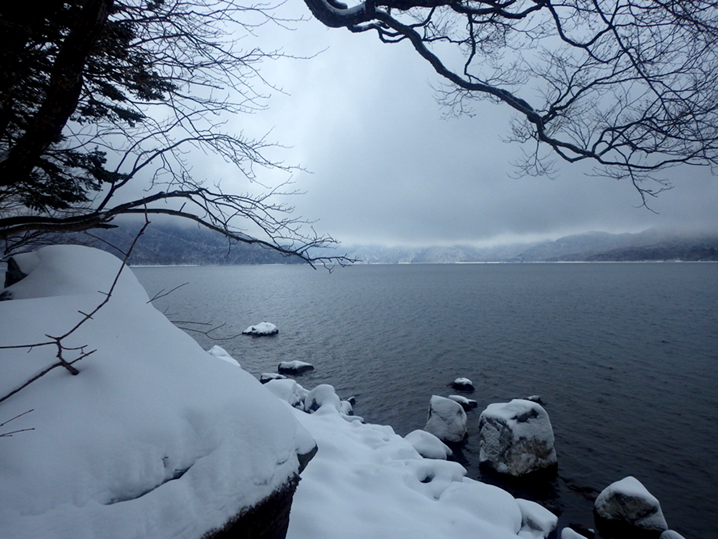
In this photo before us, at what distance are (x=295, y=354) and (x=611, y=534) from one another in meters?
20.1

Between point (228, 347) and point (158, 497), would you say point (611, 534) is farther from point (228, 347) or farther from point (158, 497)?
point (228, 347)

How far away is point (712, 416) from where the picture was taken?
48.5 feet

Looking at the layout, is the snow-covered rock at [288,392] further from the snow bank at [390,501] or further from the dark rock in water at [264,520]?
the dark rock in water at [264,520]

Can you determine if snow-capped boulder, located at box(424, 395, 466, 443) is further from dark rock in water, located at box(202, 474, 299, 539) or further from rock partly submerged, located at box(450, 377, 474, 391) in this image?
dark rock in water, located at box(202, 474, 299, 539)

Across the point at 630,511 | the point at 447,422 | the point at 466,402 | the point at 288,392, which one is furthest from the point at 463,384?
the point at 288,392

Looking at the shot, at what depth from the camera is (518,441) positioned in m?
10.5

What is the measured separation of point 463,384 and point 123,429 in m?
17.8

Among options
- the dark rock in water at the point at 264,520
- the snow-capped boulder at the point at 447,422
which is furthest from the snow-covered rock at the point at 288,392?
the dark rock in water at the point at 264,520

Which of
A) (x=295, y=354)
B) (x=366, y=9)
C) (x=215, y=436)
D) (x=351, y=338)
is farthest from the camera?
(x=351, y=338)

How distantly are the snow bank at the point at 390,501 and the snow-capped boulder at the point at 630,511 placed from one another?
9.86 ft

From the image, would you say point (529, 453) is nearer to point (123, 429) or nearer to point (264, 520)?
point (264, 520)

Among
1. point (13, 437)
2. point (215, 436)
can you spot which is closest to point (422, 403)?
point (215, 436)

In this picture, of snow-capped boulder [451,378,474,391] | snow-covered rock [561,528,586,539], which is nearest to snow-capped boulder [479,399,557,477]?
snow-covered rock [561,528,586,539]

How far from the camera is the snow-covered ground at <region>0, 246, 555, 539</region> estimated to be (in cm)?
188
